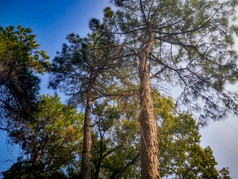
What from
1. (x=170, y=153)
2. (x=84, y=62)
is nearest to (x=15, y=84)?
(x=84, y=62)

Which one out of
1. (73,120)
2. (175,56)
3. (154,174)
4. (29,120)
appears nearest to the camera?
(154,174)

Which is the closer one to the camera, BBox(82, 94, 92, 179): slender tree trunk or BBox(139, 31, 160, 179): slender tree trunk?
BBox(139, 31, 160, 179): slender tree trunk

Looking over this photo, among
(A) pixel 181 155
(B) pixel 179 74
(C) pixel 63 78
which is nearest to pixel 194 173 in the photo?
(A) pixel 181 155

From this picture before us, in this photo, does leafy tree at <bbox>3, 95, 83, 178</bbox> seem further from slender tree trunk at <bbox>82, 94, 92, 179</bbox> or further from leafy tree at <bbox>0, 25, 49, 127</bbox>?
leafy tree at <bbox>0, 25, 49, 127</bbox>

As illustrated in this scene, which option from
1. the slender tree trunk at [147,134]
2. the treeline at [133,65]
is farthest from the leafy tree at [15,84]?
the slender tree trunk at [147,134]

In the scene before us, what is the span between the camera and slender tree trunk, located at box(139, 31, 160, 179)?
2717 millimetres

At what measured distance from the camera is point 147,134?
3188 mm

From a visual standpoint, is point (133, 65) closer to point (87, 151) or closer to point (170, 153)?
point (87, 151)

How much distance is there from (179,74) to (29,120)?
5588 mm

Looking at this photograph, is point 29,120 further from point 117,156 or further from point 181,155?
point 181,155

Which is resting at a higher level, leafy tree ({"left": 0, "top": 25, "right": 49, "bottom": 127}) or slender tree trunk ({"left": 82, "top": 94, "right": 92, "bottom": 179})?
leafy tree ({"left": 0, "top": 25, "right": 49, "bottom": 127})

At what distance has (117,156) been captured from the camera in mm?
8625

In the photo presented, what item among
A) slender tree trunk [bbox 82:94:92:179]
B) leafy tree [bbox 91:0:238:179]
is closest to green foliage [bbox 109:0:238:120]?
leafy tree [bbox 91:0:238:179]

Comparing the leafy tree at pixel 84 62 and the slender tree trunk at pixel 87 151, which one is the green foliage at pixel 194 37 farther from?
the slender tree trunk at pixel 87 151
